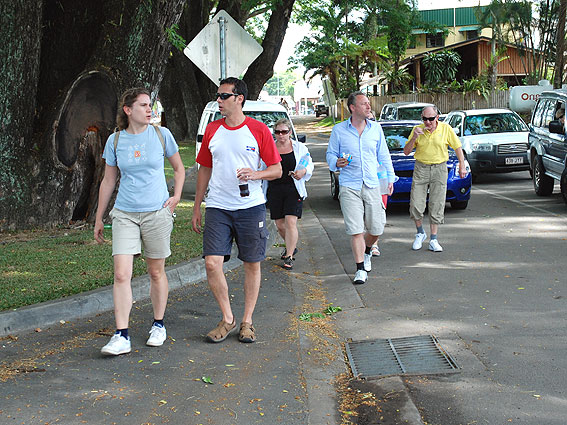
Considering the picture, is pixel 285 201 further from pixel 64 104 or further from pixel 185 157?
pixel 185 157

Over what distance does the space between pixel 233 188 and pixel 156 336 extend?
127 centimetres

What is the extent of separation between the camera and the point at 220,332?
6285 millimetres

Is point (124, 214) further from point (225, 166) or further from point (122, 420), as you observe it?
point (122, 420)

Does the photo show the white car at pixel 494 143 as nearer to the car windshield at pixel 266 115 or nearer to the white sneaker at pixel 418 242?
the car windshield at pixel 266 115

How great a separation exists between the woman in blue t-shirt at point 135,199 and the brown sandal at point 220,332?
37cm

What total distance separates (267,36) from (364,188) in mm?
17422

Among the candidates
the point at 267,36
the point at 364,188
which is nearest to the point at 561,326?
the point at 364,188

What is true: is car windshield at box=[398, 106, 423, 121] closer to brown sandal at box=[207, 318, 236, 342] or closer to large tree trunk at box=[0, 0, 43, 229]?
large tree trunk at box=[0, 0, 43, 229]

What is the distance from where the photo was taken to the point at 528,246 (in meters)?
10.2

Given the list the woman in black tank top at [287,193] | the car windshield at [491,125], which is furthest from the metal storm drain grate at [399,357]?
the car windshield at [491,125]

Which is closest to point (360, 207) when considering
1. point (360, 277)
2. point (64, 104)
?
point (360, 277)

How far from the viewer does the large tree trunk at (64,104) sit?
34.3 feet

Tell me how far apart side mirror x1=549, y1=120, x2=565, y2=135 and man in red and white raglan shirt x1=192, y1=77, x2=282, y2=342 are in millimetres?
8613

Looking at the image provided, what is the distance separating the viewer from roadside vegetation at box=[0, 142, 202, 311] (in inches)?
291
